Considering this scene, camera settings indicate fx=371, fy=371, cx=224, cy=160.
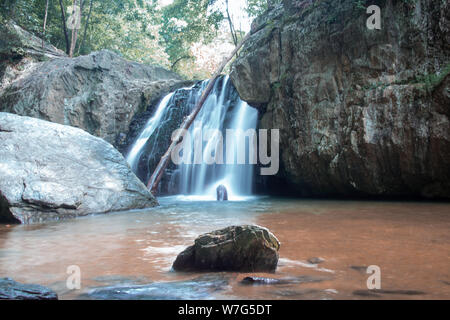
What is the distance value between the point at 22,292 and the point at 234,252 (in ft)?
4.59

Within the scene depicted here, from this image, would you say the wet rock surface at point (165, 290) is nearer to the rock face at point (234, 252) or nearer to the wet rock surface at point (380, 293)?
the rock face at point (234, 252)

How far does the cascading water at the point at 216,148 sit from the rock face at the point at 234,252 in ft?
23.1

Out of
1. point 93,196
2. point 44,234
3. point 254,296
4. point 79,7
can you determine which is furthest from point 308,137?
point 79,7

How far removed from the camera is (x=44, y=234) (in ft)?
15.0

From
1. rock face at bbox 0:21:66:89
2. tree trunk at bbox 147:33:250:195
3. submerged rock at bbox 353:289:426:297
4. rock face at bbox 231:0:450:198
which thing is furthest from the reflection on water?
rock face at bbox 0:21:66:89

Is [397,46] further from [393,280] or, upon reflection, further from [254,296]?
[254,296]

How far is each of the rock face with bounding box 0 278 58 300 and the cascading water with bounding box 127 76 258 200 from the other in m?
7.95

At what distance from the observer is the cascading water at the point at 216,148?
10469mm

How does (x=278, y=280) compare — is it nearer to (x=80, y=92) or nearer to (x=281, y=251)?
(x=281, y=251)

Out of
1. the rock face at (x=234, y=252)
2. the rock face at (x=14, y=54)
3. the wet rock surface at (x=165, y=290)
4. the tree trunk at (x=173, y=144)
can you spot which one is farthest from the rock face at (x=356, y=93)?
the rock face at (x=14, y=54)

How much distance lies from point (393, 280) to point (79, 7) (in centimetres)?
1922

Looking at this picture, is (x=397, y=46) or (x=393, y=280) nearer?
(x=393, y=280)

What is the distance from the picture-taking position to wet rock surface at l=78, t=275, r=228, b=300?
213 cm

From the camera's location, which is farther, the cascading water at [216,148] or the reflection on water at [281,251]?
the cascading water at [216,148]
